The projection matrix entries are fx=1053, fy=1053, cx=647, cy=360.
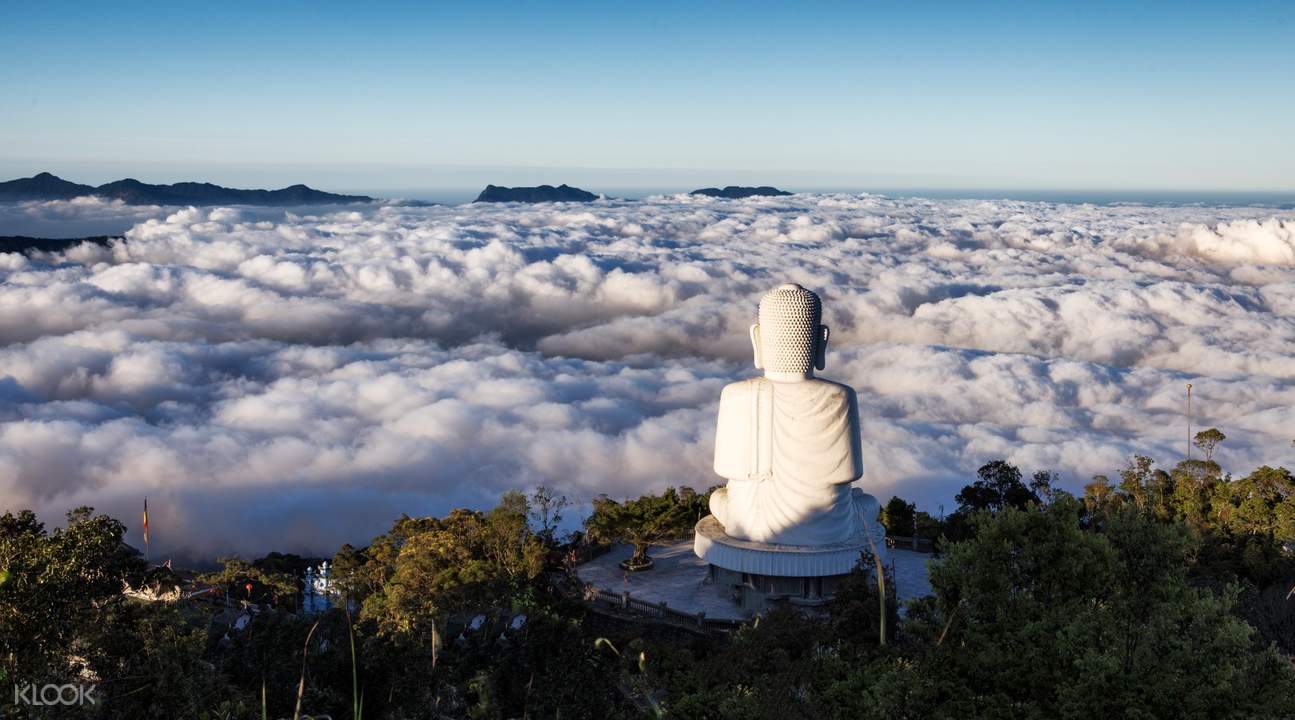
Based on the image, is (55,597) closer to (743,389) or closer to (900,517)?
(743,389)

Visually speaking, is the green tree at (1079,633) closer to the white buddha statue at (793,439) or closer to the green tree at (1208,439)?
the white buddha statue at (793,439)

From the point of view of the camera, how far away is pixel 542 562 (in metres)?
27.3

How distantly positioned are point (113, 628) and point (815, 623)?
41.8 ft

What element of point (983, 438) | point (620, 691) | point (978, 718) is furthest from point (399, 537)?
point (983, 438)

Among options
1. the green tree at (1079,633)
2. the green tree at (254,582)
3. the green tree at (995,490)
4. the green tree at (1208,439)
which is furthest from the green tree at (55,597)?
the green tree at (1208,439)

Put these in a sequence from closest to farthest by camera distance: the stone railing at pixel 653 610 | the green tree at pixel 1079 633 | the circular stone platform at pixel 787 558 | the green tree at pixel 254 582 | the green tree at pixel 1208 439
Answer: the green tree at pixel 1079 633, the green tree at pixel 254 582, the stone railing at pixel 653 610, the circular stone platform at pixel 787 558, the green tree at pixel 1208 439

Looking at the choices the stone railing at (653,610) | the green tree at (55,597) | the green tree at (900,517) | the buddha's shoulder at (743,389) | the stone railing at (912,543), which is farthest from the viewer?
the green tree at (900,517)

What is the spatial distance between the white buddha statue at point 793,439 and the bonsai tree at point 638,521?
336cm

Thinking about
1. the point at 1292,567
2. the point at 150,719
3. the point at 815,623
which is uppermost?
the point at 150,719

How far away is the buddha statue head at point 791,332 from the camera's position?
28547 mm

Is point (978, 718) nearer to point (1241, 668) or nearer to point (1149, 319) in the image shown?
point (1241, 668)

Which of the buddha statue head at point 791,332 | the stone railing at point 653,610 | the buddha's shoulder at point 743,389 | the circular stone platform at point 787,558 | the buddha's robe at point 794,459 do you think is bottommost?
the stone railing at point 653,610

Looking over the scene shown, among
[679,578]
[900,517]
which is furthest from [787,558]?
[900,517]

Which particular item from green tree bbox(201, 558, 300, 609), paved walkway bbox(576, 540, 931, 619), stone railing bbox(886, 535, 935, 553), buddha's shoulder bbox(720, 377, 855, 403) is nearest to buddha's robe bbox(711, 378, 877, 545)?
buddha's shoulder bbox(720, 377, 855, 403)
